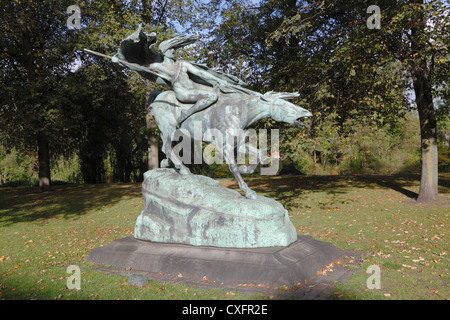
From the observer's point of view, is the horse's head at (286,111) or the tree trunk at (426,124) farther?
the tree trunk at (426,124)

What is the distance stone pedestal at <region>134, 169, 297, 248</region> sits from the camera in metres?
A: 6.10

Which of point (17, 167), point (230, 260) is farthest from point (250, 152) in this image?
point (17, 167)

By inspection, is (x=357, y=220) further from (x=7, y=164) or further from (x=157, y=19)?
(x=7, y=164)

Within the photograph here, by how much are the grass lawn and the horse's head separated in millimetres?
2817

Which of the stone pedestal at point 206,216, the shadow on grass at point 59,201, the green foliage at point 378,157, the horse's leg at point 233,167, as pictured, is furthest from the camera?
the green foliage at point 378,157

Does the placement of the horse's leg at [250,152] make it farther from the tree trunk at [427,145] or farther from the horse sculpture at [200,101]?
the tree trunk at [427,145]

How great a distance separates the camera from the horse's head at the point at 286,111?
21.7 ft

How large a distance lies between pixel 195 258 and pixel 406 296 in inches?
122

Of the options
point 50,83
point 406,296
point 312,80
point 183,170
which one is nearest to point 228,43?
point 312,80

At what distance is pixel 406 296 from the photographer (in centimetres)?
507

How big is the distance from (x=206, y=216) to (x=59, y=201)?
1336cm

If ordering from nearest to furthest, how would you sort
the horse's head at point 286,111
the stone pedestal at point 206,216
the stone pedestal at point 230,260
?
the stone pedestal at point 230,260 < the stone pedestal at point 206,216 < the horse's head at point 286,111

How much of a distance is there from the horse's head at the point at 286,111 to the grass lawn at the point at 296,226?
2.82 meters

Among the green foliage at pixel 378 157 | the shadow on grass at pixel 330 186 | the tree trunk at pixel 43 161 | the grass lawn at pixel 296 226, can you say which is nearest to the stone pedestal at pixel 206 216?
the grass lawn at pixel 296 226
